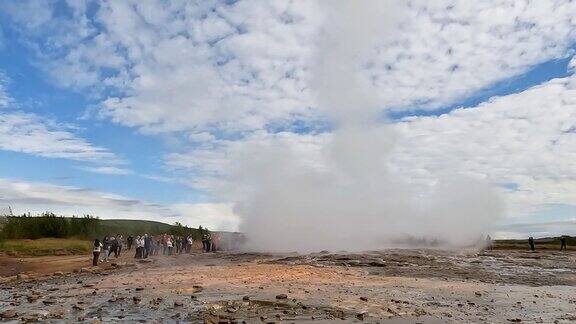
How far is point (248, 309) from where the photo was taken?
1309 centimetres

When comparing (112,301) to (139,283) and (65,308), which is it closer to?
(65,308)

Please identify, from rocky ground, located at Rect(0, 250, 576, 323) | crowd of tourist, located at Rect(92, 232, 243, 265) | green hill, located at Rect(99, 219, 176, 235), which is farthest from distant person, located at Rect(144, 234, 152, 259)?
green hill, located at Rect(99, 219, 176, 235)

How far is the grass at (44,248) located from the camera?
46125 millimetres

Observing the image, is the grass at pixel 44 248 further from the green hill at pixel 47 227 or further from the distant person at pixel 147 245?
the distant person at pixel 147 245

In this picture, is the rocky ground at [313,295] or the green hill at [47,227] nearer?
the rocky ground at [313,295]

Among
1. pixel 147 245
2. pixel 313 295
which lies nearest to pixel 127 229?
pixel 147 245

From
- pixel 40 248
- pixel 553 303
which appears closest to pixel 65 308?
pixel 553 303

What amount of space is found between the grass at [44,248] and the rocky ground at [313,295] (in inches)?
859

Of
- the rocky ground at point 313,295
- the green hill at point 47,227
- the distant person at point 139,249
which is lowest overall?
the rocky ground at point 313,295

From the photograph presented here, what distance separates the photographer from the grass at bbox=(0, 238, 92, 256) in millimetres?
46125

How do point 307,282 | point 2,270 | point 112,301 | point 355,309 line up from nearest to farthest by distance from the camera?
point 355,309, point 112,301, point 307,282, point 2,270

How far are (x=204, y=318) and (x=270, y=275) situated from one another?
10260mm

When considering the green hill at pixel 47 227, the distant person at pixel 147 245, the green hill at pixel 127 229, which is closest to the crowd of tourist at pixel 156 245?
the distant person at pixel 147 245

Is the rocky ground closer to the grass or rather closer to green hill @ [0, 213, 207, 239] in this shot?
the grass
